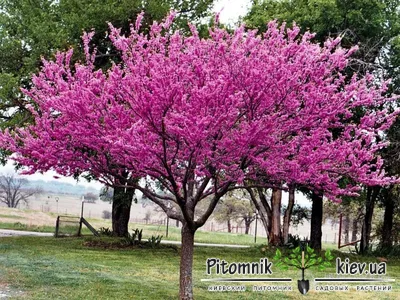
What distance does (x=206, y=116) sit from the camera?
649 centimetres

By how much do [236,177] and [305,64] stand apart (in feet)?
6.17

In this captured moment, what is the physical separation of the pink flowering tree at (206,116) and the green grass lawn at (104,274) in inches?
94.4

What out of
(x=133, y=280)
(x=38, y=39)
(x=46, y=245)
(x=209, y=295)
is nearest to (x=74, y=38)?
(x=38, y=39)

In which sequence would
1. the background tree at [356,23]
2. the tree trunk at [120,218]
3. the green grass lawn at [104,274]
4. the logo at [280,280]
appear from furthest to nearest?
the tree trunk at [120,218], the background tree at [356,23], the logo at [280,280], the green grass lawn at [104,274]

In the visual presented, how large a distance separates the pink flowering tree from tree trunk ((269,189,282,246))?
39.9 ft

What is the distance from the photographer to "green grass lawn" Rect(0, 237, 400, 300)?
9.30 m

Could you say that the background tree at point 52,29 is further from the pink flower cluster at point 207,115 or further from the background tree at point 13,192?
the background tree at point 13,192

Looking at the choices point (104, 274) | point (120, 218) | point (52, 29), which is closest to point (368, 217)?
point (120, 218)

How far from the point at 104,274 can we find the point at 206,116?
6334 mm

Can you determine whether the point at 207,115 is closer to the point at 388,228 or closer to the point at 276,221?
the point at 276,221

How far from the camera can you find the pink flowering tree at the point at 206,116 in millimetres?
6664

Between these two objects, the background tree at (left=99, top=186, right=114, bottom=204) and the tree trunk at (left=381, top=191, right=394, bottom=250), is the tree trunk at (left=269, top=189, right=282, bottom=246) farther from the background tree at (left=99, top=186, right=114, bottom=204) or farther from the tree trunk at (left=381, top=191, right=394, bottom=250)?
the background tree at (left=99, top=186, right=114, bottom=204)

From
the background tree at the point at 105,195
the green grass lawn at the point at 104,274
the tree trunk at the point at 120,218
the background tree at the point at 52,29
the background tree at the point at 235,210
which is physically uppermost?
the background tree at the point at 52,29

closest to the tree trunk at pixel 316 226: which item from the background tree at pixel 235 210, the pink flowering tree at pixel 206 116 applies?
the pink flowering tree at pixel 206 116
